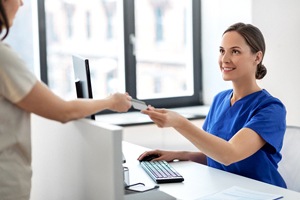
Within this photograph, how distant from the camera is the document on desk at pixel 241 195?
4.96 ft

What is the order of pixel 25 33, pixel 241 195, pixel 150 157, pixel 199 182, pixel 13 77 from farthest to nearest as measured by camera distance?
pixel 25 33, pixel 150 157, pixel 199 182, pixel 241 195, pixel 13 77

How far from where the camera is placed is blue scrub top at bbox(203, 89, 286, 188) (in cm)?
181

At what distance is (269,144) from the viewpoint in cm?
182

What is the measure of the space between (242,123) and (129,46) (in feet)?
4.64

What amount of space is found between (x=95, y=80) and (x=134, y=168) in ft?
4.04

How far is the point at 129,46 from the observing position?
3.16 m

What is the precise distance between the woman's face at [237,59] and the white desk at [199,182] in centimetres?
40

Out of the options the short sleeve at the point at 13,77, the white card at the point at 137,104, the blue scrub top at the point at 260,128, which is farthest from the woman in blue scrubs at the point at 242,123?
the short sleeve at the point at 13,77

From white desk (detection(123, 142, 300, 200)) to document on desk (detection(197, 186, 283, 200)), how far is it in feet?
0.14

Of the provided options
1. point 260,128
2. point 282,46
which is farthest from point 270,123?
point 282,46

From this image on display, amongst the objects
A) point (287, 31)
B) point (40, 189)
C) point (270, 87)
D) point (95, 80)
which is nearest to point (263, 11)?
point (287, 31)

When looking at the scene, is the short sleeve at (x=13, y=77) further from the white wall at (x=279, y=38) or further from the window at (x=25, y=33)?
the white wall at (x=279, y=38)

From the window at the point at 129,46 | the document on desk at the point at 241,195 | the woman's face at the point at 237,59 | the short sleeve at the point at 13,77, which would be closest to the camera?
the short sleeve at the point at 13,77

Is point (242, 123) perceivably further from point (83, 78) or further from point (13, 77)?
point (13, 77)
